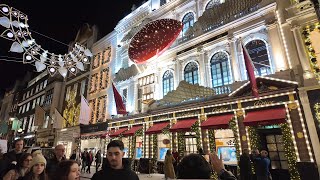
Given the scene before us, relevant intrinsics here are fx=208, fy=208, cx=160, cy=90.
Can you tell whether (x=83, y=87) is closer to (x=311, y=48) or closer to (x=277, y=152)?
(x=277, y=152)

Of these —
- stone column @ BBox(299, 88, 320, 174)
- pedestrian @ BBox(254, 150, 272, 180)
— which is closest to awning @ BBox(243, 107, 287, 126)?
stone column @ BBox(299, 88, 320, 174)

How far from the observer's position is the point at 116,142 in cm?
292

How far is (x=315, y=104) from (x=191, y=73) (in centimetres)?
832

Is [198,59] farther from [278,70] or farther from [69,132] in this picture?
[69,132]

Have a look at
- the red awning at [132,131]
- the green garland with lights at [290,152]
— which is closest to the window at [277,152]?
the green garland with lights at [290,152]

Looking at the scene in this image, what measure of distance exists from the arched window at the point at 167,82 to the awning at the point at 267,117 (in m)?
7.56

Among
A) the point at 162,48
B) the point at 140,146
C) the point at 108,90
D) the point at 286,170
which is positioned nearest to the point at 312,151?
the point at 286,170

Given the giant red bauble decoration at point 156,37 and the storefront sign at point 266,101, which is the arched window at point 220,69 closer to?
the storefront sign at point 266,101

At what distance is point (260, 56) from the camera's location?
13.1 m

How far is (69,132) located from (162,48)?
19.0 meters

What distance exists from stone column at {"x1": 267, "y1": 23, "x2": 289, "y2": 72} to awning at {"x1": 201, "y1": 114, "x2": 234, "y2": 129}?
3.94m

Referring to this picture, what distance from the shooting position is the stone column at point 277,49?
11.8m

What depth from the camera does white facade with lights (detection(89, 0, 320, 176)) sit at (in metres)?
11.2

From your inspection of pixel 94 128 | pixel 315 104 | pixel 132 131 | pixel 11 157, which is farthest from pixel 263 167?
pixel 94 128
